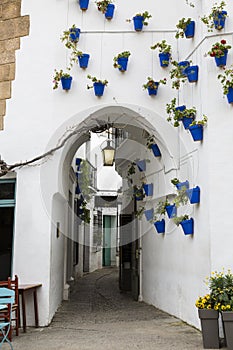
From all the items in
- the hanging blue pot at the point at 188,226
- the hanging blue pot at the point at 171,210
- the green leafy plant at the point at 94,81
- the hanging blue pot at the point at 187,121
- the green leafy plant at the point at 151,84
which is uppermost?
the green leafy plant at the point at 94,81

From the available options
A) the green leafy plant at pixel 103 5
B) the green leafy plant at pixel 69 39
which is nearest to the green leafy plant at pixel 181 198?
the green leafy plant at pixel 69 39

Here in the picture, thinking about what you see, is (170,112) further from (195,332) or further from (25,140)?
(195,332)

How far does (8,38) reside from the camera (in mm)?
7535

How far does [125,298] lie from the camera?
1007 cm

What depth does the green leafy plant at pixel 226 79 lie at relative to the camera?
5930mm

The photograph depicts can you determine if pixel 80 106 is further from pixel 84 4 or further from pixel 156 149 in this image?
pixel 84 4

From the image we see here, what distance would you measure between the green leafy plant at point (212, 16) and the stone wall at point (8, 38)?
10.0 feet

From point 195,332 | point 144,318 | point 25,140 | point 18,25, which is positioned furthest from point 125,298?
point 18,25

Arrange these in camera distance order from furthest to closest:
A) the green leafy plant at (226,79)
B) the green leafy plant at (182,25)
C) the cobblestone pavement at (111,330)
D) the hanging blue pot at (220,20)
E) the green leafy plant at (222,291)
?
the green leafy plant at (182,25) → the hanging blue pot at (220,20) → the green leafy plant at (226,79) → the cobblestone pavement at (111,330) → the green leafy plant at (222,291)

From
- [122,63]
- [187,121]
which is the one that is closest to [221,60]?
[187,121]

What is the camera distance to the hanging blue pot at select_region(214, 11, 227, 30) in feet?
20.3

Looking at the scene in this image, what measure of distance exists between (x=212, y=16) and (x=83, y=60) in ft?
7.26

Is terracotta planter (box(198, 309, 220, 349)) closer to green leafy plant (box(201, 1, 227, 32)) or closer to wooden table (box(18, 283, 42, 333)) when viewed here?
wooden table (box(18, 283, 42, 333))

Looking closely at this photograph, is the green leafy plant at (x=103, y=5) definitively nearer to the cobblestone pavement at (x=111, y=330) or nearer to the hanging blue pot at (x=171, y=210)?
the hanging blue pot at (x=171, y=210)
